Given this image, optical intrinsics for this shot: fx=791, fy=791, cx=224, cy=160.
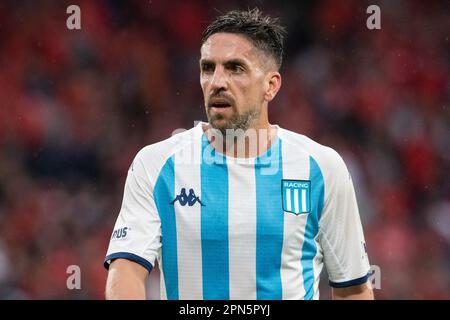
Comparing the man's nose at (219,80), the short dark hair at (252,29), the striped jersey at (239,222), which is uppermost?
the short dark hair at (252,29)

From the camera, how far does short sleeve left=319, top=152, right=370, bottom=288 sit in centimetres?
319

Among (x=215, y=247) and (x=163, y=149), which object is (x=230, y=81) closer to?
(x=163, y=149)

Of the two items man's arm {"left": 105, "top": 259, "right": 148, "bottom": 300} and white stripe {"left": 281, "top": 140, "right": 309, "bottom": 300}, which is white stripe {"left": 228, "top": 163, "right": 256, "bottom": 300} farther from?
man's arm {"left": 105, "top": 259, "right": 148, "bottom": 300}

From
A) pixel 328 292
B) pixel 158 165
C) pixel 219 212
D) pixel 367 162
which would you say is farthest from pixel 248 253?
pixel 367 162

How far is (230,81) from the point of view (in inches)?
125

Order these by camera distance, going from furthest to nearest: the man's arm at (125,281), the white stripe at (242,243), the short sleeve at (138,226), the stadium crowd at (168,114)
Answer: the stadium crowd at (168,114) → the white stripe at (242,243) → the short sleeve at (138,226) → the man's arm at (125,281)

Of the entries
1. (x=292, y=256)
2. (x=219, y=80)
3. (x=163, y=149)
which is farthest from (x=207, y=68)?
(x=292, y=256)

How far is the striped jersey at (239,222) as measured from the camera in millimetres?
3072

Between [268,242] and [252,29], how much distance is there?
0.90 m

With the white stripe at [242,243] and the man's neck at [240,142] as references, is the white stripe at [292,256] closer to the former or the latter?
the white stripe at [242,243]

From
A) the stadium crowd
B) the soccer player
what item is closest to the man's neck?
the soccer player

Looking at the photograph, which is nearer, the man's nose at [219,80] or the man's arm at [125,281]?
the man's arm at [125,281]

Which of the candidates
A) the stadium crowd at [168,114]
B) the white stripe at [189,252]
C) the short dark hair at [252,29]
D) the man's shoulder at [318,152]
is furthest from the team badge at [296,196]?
the stadium crowd at [168,114]
